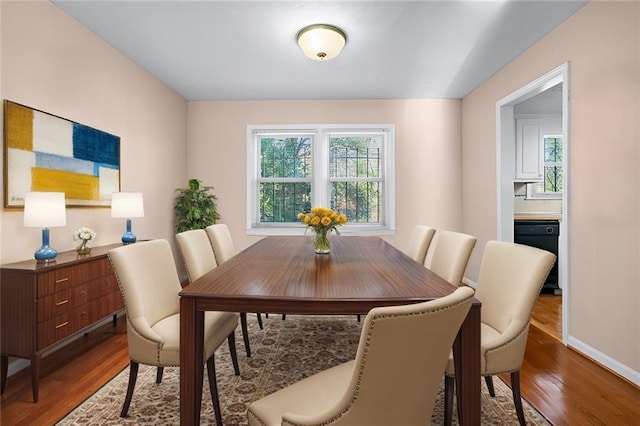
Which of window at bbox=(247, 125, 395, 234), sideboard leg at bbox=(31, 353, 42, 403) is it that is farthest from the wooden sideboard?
window at bbox=(247, 125, 395, 234)

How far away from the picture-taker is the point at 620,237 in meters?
2.15

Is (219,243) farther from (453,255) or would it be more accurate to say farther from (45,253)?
(453,255)

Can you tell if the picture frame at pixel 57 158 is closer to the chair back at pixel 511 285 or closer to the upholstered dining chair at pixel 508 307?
the upholstered dining chair at pixel 508 307

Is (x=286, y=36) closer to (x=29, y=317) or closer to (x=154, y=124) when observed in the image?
(x=154, y=124)

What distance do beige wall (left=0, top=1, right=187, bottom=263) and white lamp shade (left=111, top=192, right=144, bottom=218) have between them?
0.64 feet

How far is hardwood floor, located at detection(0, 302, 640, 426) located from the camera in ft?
5.54

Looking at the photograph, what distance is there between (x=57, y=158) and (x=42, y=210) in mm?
691

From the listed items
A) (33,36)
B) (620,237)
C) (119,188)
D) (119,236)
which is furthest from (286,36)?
(620,237)

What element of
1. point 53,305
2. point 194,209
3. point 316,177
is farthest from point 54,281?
point 316,177

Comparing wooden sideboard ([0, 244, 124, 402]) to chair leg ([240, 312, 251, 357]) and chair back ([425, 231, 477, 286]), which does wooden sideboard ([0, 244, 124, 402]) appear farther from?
chair back ([425, 231, 477, 286])

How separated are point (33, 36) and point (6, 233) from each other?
1422 millimetres

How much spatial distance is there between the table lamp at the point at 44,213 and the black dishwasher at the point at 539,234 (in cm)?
460

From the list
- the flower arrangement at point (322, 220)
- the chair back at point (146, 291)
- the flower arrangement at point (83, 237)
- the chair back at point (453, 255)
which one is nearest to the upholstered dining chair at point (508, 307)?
the chair back at point (453, 255)

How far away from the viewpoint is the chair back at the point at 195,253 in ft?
6.44
